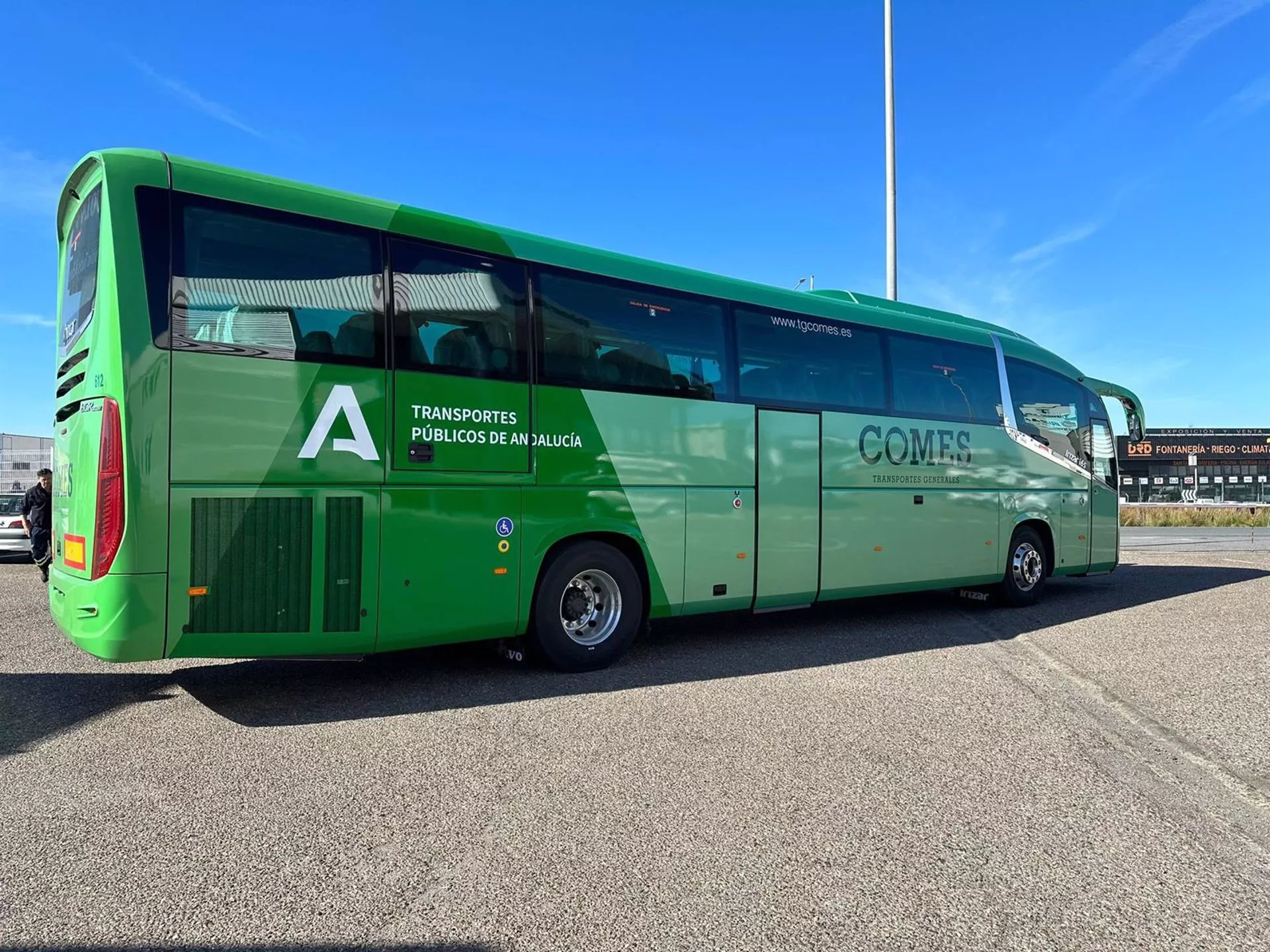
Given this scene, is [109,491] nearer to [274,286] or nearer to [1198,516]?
[274,286]

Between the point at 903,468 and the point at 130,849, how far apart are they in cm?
817

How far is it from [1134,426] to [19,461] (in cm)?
3129

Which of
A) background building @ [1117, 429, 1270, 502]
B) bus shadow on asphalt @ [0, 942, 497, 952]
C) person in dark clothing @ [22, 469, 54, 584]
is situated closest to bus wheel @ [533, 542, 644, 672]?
bus shadow on asphalt @ [0, 942, 497, 952]

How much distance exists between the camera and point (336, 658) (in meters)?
5.99

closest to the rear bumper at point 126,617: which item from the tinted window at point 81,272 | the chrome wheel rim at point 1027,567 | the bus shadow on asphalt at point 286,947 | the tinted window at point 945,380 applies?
the tinted window at point 81,272

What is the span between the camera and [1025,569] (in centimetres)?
1162

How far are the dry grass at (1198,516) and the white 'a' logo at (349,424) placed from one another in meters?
33.8

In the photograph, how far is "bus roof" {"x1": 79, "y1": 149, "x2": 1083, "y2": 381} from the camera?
5.66m

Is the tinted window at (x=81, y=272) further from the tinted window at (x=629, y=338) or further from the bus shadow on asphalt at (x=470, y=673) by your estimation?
the tinted window at (x=629, y=338)

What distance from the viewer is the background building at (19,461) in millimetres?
28141

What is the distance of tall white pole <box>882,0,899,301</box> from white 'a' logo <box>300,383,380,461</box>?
46.3 feet

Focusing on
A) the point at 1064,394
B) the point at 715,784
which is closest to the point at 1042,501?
the point at 1064,394

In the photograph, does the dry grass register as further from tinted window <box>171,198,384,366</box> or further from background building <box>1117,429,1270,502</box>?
tinted window <box>171,198,384,366</box>

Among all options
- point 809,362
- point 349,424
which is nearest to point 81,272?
point 349,424
